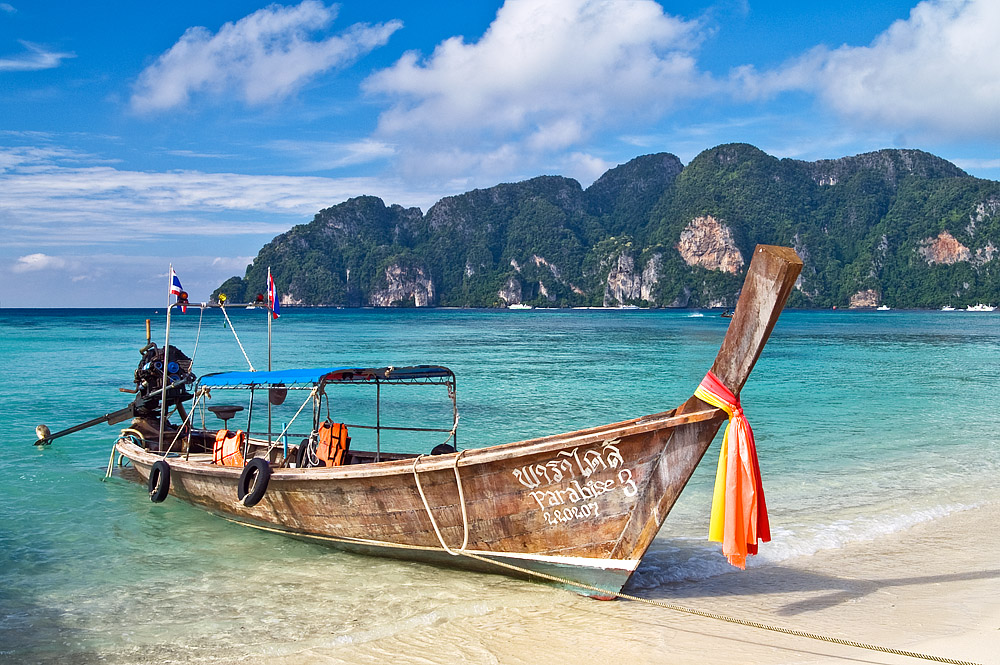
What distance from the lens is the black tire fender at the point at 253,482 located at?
27.5ft

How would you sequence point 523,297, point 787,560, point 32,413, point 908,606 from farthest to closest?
point 523,297
point 32,413
point 787,560
point 908,606

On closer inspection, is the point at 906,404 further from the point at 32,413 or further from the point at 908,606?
the point at 32,413

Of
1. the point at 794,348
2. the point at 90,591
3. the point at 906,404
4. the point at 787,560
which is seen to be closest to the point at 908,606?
the point at 787,560

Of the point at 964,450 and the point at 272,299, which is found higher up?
the point at 272,299

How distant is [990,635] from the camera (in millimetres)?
5727

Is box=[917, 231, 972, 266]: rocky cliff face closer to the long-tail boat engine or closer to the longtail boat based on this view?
the long-tail boat engine

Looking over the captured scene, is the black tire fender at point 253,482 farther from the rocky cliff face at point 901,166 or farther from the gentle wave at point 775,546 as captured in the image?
the rocky cliff face at point 901,166

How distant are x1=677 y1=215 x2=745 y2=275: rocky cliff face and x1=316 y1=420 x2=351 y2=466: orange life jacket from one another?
175 meters

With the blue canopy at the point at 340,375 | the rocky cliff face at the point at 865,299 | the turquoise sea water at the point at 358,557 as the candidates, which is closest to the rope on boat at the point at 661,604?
the turquoise sea water at the point at 358,557

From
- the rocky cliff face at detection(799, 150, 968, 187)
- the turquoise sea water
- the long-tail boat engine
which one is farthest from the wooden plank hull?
the rocky cliff face at detection(799, 150, 968, 187)

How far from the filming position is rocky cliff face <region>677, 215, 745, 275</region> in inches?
6890

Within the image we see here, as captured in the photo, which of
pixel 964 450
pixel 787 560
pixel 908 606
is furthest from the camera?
pixel 964 450

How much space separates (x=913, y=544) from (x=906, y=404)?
1476 centimetres

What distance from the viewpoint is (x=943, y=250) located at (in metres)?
160
